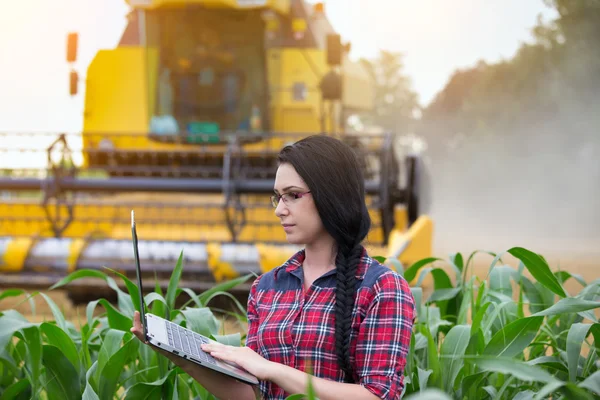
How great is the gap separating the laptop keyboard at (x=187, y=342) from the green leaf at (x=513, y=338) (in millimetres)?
733

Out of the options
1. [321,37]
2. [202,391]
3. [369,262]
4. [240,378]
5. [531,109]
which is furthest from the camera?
[531,109]

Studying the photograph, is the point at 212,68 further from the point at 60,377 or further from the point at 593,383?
the point at 593,383

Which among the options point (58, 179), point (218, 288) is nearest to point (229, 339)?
point (218, 288)

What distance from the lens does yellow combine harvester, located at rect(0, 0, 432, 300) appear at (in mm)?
7719

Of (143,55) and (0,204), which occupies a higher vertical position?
(143,55)

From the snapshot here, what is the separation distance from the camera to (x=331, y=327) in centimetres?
178

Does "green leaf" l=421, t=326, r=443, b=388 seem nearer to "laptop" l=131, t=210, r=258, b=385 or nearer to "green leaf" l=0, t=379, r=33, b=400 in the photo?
"laptop" l=131, t=210, r=258, b=385

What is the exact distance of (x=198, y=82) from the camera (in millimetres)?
9523

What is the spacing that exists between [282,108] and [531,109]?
30.1 m

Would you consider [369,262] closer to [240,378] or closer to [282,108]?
[240,378]

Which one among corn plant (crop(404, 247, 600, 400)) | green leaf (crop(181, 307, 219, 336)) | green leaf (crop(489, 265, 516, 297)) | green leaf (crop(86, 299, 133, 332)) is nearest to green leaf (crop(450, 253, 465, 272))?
green leaf (crop(489, 265, 516, 297))

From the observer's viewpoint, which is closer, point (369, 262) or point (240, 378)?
point (240, 378)

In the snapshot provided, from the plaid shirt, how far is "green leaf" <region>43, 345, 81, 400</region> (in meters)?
0.63

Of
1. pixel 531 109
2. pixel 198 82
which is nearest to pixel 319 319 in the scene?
pixel 198 82
